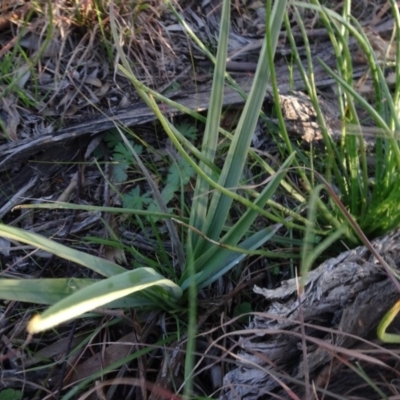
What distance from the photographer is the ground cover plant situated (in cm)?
83

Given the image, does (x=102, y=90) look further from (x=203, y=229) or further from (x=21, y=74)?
(x=203, y=229)

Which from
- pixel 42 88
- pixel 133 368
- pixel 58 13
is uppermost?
pixel 58 13

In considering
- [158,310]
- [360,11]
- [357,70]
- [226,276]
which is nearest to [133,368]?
[158,310]

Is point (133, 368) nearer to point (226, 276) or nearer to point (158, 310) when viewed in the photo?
point (158, 310)

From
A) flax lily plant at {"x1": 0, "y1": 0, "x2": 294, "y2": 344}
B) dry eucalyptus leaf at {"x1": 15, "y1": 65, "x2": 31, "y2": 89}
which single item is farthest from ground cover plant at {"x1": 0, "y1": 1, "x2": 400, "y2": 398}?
dry eucalyptus leaf at {"x1": 15, "y1": 65, "x2": 31, "y2": 89}

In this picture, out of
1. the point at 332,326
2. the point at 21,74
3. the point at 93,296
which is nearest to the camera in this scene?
the point at 93,296

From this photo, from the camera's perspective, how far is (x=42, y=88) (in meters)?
1.34

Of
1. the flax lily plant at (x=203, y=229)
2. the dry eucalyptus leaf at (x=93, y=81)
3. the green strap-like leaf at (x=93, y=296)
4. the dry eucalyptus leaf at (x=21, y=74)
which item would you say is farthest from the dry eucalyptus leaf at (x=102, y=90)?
the green strap-like leaf at (x=93, y=296)

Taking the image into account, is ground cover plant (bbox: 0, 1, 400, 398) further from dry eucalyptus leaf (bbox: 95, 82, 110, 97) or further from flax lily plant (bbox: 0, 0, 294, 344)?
dry eucalyptus leaf (bbox: 95, 82, 110, 97)

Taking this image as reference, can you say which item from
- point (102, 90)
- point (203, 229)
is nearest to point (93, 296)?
point (203, 229)

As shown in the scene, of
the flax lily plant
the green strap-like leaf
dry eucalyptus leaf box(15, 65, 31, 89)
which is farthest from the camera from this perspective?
dry eucalyptus leaf box(15, 65, 31, 89)

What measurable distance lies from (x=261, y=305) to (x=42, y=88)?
75cm

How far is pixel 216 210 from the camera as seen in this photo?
97cm

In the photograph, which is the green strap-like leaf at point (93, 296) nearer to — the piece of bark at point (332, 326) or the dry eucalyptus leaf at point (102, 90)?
the piece of bark at point (332, 326)
